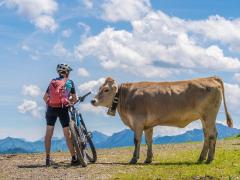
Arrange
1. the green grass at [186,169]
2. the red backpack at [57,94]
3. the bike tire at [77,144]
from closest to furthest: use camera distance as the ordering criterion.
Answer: the green grass at [186,169]
the bike tire at [77,144]
the red backpack at [57,94]

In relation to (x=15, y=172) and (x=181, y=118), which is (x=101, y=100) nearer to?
(x=181, y=118)

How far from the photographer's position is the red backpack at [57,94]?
2044 cm

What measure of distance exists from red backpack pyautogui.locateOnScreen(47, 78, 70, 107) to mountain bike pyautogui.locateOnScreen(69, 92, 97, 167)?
465mm

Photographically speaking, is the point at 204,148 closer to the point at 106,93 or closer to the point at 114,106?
the point at 114,106

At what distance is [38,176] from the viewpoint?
18.3 m

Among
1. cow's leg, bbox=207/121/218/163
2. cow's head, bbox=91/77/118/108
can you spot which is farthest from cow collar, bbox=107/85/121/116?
cow's leg, bbox=207/121/218/163

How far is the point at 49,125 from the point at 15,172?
2.09 metres

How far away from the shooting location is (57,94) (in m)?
20.4

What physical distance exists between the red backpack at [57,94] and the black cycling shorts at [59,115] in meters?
0.23

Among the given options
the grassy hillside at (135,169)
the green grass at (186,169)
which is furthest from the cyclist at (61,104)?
the green grass at (186,169)

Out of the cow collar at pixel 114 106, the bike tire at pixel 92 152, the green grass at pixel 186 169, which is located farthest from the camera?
the cow collar at pixel 114 106

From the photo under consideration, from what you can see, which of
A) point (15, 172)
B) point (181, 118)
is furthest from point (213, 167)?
point (15, 172)

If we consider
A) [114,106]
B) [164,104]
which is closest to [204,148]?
[164,104]

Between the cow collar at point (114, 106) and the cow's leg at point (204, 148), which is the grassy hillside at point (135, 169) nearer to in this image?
the cow's leg at point (204, 148)
